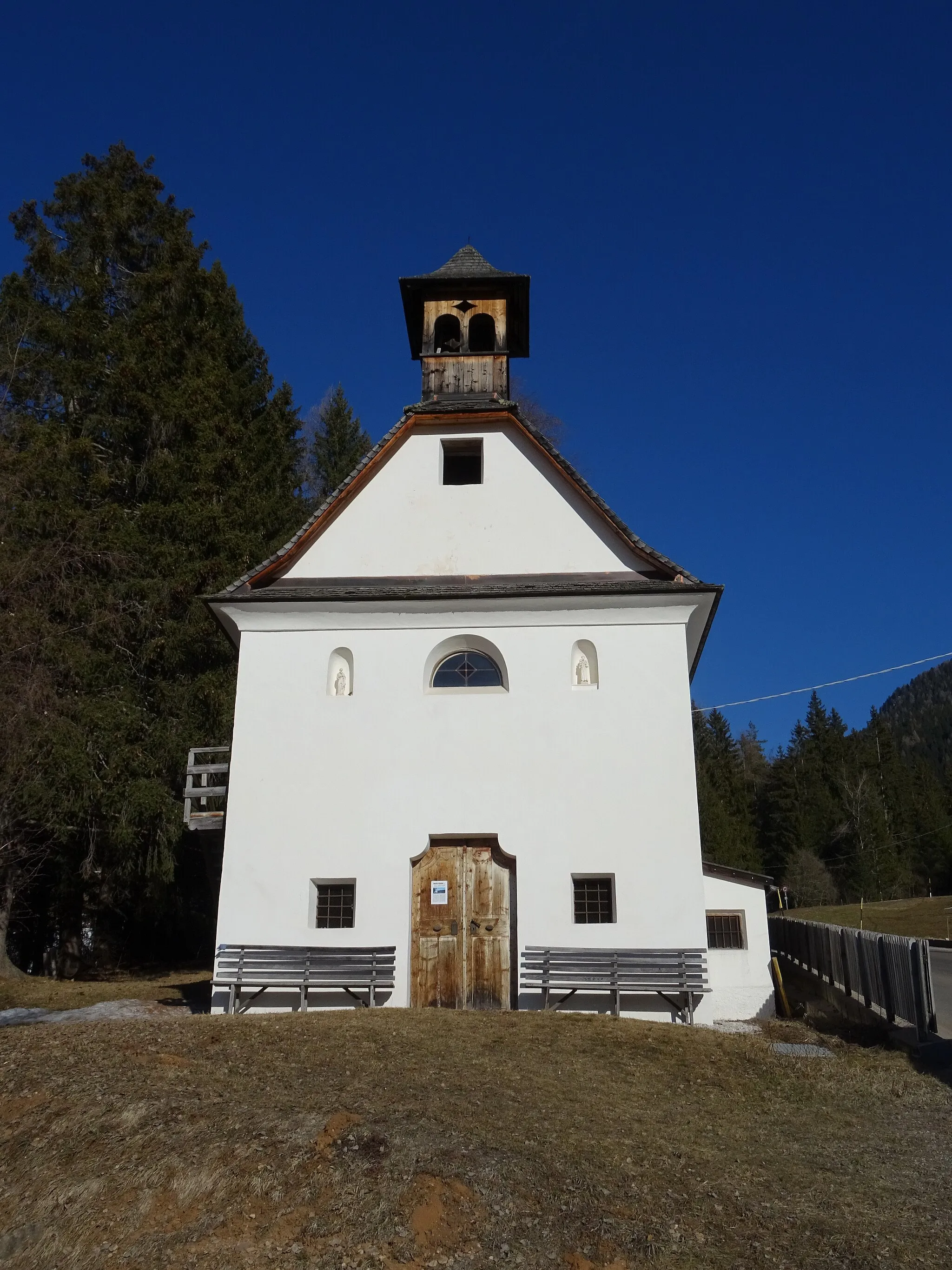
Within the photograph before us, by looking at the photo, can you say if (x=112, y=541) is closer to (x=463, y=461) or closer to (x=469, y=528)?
(x=463, y=461)

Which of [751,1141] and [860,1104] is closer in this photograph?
[751,1141]

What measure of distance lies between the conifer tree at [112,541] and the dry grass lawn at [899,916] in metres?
30.1

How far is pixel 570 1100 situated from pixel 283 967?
623 cm

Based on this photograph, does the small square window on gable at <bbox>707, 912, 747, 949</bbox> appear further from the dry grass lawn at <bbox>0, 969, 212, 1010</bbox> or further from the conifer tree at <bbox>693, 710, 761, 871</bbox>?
the conifer tree at <bbox>693, 710, 761, 871</bbox>

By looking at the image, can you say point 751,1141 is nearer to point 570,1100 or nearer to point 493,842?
point 570,1100

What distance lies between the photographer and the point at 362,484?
17016 mm

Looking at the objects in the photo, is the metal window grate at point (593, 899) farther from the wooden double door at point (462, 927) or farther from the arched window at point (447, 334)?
the arched window at point (447, 334)

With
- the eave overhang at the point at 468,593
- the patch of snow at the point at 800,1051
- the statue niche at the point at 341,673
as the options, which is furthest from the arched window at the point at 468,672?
the patch of snow at the point at 800,1051

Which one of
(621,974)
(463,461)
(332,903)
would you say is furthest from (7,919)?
(621,974)

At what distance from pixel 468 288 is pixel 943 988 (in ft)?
63.1

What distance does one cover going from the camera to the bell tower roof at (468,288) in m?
19.1

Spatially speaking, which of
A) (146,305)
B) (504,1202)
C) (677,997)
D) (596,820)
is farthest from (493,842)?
(146,305)

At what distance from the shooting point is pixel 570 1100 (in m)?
8.93

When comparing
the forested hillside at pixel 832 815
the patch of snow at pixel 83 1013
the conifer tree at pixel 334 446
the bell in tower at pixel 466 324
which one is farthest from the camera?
the forested hillside at pixel 832 815
